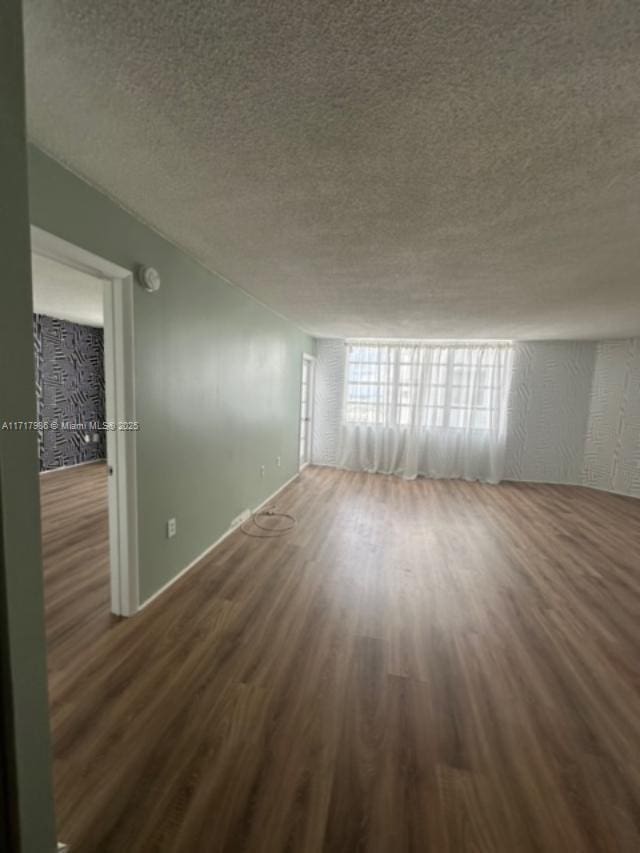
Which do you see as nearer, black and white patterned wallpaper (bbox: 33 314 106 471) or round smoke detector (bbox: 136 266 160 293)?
round smoke detector (bbox: 136 266 160 293)

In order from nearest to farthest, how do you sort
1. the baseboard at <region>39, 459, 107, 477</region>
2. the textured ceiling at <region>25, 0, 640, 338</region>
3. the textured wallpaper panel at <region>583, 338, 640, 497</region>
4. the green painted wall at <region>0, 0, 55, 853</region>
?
the green painted wall at <region>0, 0, 55, 853</region> < the textured ceiling at <region>25, 0, 640, 338</region> < the textured wallpaper panel at <region>583, 338, 640, 497</region> < the baseboard at <region>39, 459, 107, 477</region>

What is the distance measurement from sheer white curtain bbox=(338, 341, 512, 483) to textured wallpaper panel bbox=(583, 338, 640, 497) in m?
1.27

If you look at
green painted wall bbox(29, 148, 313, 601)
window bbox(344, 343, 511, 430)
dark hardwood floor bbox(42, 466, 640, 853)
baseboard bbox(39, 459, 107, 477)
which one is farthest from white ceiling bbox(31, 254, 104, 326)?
window bbox(344, 343, 511, 430)

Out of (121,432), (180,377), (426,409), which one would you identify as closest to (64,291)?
(180,377)

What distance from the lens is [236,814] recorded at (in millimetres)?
1096

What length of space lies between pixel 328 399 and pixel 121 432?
14.1 ft

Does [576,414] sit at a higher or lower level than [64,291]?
lower

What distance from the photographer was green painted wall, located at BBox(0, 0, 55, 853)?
2.23 feet

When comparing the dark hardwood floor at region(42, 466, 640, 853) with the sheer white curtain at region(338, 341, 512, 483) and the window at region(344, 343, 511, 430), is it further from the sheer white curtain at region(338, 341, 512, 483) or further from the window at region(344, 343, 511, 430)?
the window at region(344, 343, 511, 430)

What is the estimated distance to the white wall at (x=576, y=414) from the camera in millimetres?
4902

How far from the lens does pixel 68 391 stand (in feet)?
18.0

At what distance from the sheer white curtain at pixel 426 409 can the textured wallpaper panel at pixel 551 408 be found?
0.24 meters

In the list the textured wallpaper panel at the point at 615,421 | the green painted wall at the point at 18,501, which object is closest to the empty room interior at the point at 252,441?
the green painted wall at the point at 18,501

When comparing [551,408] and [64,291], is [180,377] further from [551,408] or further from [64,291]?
[551,408]
